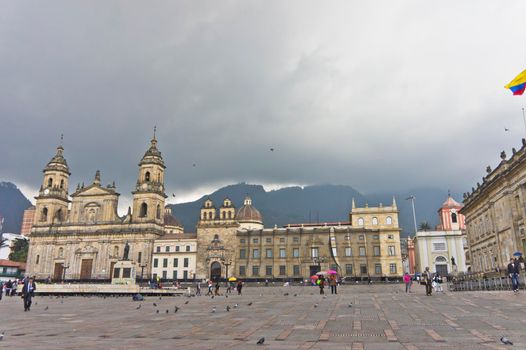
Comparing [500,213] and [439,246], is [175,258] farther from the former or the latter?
[500,213]

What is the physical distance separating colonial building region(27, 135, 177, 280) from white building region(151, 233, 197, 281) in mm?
1756

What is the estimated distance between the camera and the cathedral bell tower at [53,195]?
82.8 m

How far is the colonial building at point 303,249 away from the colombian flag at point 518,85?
175 ft

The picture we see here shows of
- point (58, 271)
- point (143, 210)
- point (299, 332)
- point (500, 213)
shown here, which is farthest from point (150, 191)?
point (299, 332)

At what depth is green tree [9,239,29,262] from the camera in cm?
10650

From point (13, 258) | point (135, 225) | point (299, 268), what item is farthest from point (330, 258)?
point (13, 258)

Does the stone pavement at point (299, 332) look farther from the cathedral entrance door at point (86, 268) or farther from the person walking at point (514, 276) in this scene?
the cathedral entrance door at point (86, 268)

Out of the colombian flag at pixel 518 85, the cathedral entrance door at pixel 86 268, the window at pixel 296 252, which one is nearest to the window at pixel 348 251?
the window at pixel 296 252

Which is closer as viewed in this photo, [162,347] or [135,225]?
[162,347]

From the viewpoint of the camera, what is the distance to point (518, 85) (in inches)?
811

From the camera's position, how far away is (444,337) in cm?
915

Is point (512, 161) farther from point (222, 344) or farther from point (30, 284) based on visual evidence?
point (30, 284)

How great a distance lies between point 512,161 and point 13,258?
11769cm

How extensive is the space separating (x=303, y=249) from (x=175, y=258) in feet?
78.8
